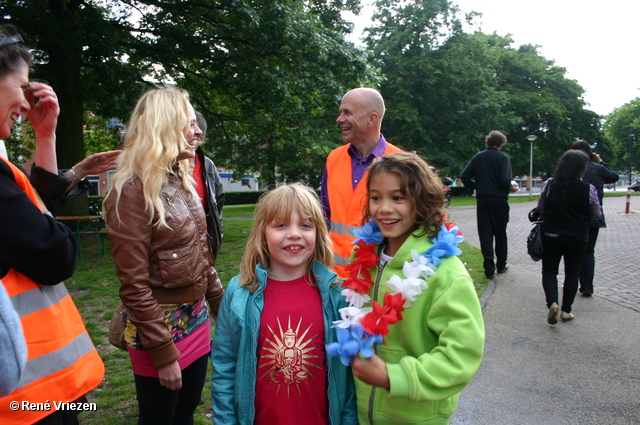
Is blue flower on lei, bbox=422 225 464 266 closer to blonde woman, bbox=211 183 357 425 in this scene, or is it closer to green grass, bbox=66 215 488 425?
blonde woman, bbox=211 183 357 425

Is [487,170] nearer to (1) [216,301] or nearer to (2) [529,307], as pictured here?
(2) [529,307]

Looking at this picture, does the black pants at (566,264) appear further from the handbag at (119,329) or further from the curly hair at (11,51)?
the curly hair at (11,51)

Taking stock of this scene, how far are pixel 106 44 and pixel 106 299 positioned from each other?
531cm

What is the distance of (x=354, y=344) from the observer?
1527mm

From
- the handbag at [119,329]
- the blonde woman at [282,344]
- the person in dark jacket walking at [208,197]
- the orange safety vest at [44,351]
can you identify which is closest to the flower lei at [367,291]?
the blonde woman at [282,344]

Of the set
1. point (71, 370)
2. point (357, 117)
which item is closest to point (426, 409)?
point (71, 370)

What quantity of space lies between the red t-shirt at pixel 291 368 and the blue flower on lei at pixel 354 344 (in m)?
0.47

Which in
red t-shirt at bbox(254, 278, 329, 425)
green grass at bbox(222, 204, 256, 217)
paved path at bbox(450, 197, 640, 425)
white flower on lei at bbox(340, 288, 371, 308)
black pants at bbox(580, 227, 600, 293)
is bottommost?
green grass at bbox(222, 204, 256, 217)

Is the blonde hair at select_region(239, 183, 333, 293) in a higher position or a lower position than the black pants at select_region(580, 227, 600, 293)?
higher

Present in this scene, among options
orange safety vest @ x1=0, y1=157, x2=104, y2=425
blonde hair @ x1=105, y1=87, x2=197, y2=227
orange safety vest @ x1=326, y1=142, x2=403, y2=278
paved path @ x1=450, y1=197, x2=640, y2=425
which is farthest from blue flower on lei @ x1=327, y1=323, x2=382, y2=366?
paved path @ x1=450, y1=197, x2=640, y2=425

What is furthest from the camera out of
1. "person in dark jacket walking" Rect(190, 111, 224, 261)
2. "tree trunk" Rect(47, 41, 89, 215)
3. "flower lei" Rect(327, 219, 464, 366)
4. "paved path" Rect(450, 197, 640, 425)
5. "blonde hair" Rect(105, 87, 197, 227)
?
"tree trunk" Rect(47, 41, 89, 215)

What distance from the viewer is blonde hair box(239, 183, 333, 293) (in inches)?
83.6

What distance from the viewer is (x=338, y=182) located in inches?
129

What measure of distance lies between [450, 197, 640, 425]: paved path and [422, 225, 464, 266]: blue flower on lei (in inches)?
78.2
